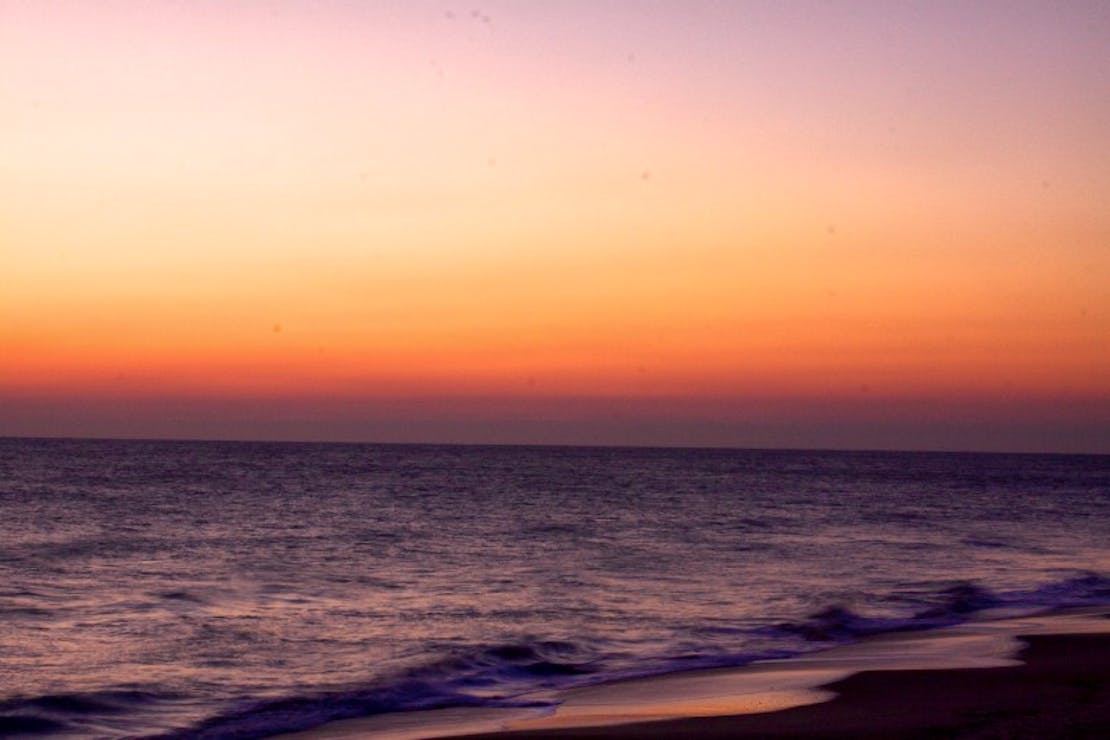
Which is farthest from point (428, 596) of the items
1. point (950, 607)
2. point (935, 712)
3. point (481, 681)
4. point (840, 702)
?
point (935, 712)

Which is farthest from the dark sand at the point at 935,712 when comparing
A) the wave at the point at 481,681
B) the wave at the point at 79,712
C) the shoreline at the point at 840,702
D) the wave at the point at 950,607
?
the wave at the point at 950,607

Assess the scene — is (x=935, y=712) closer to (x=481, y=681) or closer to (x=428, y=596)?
(x=481, y=681)

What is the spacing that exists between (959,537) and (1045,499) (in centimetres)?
3521

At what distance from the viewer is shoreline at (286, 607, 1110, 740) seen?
35.5ft

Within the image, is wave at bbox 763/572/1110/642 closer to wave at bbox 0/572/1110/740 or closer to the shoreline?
wave at bbox 0/572/1110/740

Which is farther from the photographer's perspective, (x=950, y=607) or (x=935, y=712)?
(x=950, y=607)

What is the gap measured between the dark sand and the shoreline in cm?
1

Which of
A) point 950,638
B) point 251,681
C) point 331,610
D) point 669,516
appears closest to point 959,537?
point 669,516

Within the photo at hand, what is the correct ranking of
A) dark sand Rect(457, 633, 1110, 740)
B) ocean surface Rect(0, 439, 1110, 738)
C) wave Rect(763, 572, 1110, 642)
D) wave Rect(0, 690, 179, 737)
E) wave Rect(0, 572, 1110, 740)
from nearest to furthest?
1. dark sand Rect(457, 633, 1110, 740)
2. wave Rect(0, 690, 179, 737)
3. wave Rect(0, 572, 1110, 740)
4. ocean surface Rect(0, 439, 1110, 738)
5. wave Rect(763, 572, 1110, 642)

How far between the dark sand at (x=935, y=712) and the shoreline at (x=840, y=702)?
0.04 feet

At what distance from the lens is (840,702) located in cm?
1234

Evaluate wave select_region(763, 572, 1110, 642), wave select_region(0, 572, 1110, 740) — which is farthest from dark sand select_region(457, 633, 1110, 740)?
wave select_region(763, 572, 1110, 642)

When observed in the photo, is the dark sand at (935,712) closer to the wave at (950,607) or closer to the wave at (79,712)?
the wave at (79,712)

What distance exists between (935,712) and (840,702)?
1.17 m
